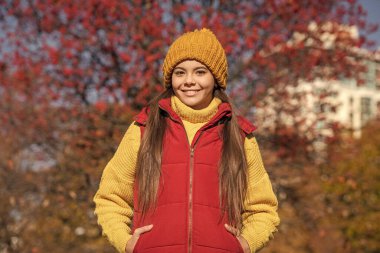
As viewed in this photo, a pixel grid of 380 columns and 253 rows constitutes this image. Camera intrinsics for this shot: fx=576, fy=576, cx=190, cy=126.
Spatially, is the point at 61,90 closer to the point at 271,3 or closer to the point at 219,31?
the point at 219,31

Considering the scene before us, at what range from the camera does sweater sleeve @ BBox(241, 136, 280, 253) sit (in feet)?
9.37

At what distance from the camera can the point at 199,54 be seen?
2953 mm

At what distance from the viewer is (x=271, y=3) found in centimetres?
946

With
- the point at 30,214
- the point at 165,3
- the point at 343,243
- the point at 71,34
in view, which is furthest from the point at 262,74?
the point at 343,243

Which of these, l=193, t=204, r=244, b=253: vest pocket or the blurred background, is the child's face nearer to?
l=193, t=204, r=244, b=253: vest pocket

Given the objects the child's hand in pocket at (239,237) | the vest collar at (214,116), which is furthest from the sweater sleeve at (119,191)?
the child's hand in pocket at (239,237)

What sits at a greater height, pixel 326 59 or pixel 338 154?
pixel 326 59

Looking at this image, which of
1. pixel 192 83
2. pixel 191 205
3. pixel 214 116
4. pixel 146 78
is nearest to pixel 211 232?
pixel 191 205

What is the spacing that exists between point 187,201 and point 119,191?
40cm

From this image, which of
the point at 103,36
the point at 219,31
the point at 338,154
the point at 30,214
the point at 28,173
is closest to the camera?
the point at 219,31

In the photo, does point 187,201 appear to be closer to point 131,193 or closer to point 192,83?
point 131,193

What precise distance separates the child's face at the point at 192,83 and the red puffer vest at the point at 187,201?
5.2 inches

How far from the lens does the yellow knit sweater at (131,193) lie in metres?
2.85

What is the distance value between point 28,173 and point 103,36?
326 cm
